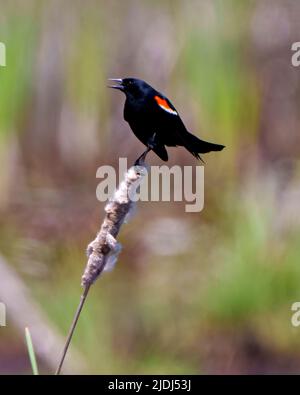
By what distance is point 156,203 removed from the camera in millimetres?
3676

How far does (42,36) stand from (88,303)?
1.03m

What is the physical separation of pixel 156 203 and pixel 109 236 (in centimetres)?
256

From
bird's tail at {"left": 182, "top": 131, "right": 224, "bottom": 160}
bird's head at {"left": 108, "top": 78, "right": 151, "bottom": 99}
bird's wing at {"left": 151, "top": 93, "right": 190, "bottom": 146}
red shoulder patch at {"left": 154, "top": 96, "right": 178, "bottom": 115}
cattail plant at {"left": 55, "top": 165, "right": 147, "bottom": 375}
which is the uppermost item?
bird's head at {"left": 108, "top": 78, "right": 151, "bottom": 99}

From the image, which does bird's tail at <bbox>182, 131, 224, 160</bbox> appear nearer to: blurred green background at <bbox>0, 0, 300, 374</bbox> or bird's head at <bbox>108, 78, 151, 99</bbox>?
bird's head at <bbox>108, 78, 151, 99</bbox>

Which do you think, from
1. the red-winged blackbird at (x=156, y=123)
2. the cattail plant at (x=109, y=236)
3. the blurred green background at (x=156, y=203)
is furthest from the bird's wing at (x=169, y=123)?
the blurred green background at (x=156, y=203)

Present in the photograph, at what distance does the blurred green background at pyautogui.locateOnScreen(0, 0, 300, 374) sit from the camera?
3031mm

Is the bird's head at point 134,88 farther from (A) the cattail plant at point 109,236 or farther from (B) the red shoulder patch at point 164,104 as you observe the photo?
(A) the cattail plant at point 109,236

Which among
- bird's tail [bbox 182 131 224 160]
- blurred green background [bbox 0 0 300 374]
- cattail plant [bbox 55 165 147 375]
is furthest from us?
blurred green background [bbox 0 0 300 374]

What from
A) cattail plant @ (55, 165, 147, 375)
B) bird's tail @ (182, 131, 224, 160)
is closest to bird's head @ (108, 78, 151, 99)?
bird's tail @ (182, 131, 224, 160)

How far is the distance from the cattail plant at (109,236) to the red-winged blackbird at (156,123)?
25 cm

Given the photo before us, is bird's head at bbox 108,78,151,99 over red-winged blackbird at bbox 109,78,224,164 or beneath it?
over

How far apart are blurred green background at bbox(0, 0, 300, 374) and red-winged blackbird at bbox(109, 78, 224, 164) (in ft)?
4.42

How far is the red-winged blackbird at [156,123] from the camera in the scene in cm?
143
